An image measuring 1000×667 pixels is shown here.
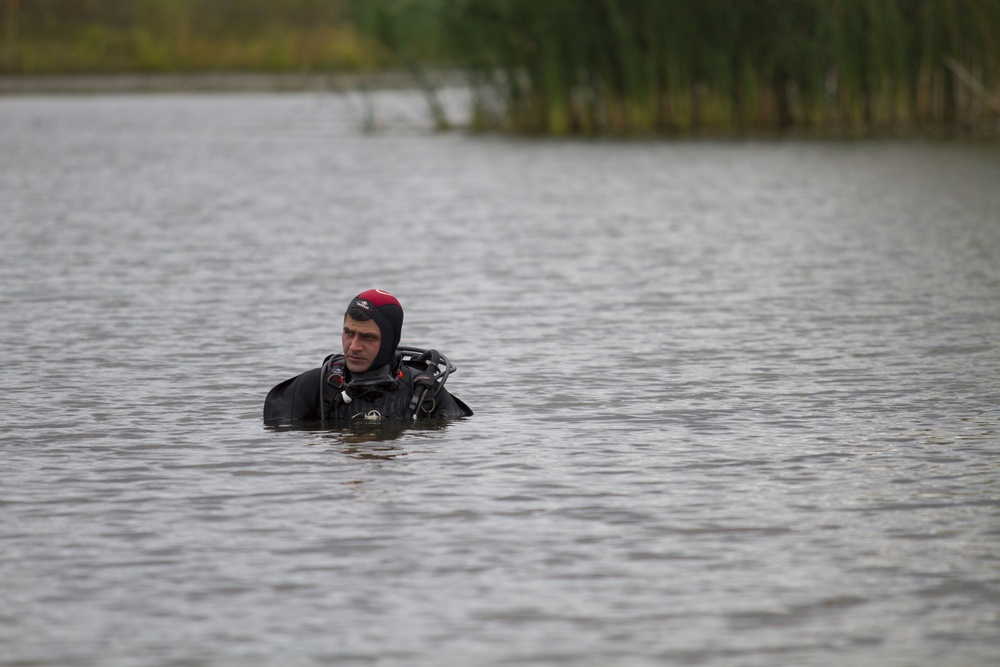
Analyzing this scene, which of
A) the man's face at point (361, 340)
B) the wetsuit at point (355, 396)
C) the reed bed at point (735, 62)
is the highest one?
the reed bed at point (735, 62)

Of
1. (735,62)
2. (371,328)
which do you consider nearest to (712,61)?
(735,62)

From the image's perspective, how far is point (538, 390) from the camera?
11.8 meters

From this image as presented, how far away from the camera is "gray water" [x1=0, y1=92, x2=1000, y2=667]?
21.9 feet

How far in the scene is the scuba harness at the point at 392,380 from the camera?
10266 mm

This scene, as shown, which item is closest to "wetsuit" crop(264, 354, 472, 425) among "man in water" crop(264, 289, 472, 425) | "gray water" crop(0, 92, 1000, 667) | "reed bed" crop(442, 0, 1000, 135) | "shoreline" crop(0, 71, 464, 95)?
"man in water" crop(264, 289, 472, 425)

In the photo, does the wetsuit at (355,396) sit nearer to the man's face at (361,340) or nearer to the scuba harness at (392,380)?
the scuba harness at (392,380)

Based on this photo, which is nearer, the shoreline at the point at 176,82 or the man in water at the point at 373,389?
the man in water at the point at 373,389

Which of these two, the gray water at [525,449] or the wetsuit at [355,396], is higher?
the wetsuit at [355,396]

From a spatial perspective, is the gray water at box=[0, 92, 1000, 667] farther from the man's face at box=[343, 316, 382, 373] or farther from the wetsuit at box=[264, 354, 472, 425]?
the man's face at box=[343, 316, 382, 373]

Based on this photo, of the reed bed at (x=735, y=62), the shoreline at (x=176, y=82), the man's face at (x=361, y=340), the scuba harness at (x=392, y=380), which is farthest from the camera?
the shoreline at (x=176, y=82)

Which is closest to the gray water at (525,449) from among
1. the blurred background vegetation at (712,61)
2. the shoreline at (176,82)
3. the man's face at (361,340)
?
the man's face at (361,340)

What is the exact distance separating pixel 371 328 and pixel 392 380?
0.52 metres

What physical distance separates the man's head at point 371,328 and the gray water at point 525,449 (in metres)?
0.50

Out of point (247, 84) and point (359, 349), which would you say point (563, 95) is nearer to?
point (359, 349)
